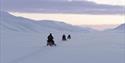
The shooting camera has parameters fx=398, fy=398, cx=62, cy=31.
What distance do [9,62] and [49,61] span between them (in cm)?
133

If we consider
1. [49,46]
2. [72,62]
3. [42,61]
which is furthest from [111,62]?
[49,46]

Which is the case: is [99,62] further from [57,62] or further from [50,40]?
[50,40]

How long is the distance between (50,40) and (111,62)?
1055 centimetres

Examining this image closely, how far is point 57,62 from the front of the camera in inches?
497

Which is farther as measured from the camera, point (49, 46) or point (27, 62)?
point (49, 46)

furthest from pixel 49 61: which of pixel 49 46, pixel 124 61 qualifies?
pixel 49 46

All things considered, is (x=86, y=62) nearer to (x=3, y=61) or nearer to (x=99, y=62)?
(x=99, y=62)

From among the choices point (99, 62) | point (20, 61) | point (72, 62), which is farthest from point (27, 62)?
point (99, 62)

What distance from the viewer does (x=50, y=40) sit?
23078 mm

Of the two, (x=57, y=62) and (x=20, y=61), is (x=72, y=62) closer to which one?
(x=57, y=62)

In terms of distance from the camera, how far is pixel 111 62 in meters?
12.8

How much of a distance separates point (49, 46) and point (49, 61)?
926cm

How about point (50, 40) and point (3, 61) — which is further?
point (50, 40)

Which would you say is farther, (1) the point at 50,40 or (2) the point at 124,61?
(1) the point at 50,40
